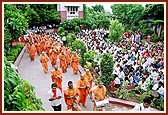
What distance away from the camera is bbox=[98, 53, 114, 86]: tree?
31.3 feet

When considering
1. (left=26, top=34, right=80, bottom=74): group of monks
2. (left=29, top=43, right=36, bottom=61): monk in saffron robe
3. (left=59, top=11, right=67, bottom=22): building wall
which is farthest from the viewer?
(left=59, top=11, right=67, bottom=22): building wall

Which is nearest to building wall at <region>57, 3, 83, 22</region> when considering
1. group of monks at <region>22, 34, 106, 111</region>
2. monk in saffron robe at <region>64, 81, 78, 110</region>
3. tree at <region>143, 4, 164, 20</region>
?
tree at <region>143, 4, 164, 20</region>

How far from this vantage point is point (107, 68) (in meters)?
9.52

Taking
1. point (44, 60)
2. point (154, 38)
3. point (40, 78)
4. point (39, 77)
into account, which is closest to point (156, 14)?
point (154, 38)

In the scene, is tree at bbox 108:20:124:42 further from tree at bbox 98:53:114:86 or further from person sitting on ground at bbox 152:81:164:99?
person sitting on ground at bbox 152:81:164:99

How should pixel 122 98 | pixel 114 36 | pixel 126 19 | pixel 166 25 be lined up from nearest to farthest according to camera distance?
1. pixel 166 25
2. pixel 122 98
3. pixel 114 36
4. pixel 126 19

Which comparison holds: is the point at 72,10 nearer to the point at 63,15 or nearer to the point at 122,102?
the point at 63,15

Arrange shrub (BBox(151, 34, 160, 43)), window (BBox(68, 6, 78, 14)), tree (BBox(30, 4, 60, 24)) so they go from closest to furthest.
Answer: shrub (BBox(151, 34, 160, 43)), tree (BBox(30, 4, 60, 24)), window (BBox(68, 6, 78, 14))

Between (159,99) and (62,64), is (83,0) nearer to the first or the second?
(159,99)

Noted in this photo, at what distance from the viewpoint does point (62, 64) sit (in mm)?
12148

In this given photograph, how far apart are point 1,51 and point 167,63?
2706mm

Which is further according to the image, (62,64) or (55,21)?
(55,21)

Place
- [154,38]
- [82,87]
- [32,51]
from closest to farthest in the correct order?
[82,87] < [32,51] < [154,38]

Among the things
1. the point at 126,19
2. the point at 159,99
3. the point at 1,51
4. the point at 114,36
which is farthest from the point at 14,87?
the point at 126,19
